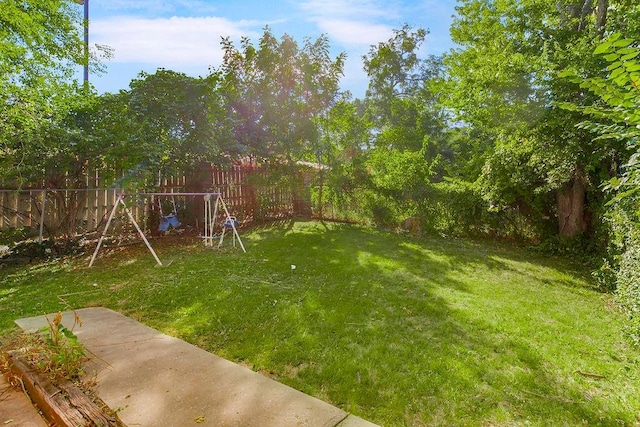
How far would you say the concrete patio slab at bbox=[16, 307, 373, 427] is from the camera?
5.84ft

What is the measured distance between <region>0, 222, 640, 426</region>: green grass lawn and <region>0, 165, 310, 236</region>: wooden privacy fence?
1.02m

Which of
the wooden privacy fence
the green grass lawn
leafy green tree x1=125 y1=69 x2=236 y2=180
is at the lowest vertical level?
the green grass lawn

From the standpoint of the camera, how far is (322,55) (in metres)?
9.53

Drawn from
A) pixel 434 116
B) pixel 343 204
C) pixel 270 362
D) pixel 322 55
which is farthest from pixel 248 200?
pixel 434 116

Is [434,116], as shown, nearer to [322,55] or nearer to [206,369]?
[322,55]

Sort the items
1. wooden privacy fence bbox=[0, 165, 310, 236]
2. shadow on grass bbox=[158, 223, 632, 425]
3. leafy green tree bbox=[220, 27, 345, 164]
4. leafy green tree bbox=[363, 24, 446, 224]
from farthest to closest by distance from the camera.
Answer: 1. leafy green tree bbox=[220, 27, 345, 164]
2. leafy green tree bbox=[363, 24, 446, 224]
3. wooden privacy fence bbox=[0, 165, 310, 236]
4. shadow on grass bbox=[158, 223, 632, 425]

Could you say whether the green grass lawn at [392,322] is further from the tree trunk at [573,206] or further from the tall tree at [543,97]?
the tall tree at [543,97]

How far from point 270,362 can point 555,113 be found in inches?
277

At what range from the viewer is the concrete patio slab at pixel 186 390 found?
5.84ft

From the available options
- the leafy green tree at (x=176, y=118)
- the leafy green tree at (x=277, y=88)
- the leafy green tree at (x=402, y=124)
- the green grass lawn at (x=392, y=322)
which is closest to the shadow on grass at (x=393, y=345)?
the green grass lawn at (x=392, y=322)

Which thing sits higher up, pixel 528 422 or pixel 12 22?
pixel 12 22

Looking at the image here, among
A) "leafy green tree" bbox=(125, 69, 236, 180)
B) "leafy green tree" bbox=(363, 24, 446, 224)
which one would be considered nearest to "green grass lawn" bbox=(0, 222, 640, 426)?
"leafy green tree" bbox=(125, 69, 236, 180)

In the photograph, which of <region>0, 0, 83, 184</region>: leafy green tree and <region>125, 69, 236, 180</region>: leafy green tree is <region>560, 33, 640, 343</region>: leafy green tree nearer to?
<region>125, 69, 236, 180</region>: leafy green tree

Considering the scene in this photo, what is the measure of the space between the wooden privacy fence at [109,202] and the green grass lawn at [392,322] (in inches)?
40.2
